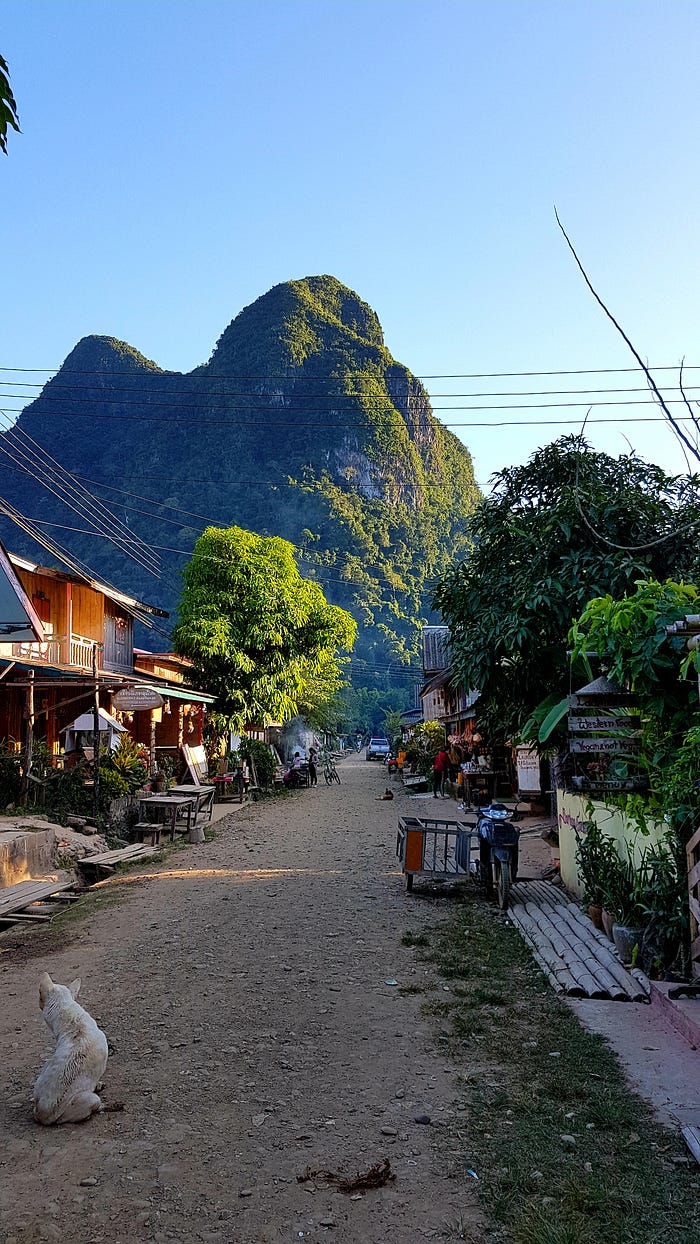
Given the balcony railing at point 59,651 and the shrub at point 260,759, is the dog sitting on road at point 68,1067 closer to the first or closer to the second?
the balcony railing at point 59,651

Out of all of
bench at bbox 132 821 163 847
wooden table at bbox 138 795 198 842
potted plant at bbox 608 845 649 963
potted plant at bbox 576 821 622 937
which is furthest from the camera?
wooden table at bbox 138 795 198 842

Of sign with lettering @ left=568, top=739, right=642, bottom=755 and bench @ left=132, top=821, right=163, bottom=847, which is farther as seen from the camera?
bench @ left=132, top=821, right=163, bottom=847

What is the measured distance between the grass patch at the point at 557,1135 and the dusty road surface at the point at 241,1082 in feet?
0.49

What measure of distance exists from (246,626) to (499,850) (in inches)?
731

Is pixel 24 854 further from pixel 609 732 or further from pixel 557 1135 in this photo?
pixel 557 1135

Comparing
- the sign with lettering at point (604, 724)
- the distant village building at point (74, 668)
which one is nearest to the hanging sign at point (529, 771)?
the distant village building at point (74, 668)

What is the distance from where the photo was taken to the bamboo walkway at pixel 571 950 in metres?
6.14

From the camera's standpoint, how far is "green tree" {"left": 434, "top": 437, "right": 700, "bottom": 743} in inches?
417

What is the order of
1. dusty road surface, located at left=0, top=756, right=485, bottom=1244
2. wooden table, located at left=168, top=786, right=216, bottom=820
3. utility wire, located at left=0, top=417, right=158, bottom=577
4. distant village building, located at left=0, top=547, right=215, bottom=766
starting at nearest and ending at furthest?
dusty road surface, located at left=0, top=756, right=485, bottom=1244 < distant village building, located at left=0, top=547, right=215, bottom=766 < wooden table, located at left=168, top=786, right=216, bottom=820 < utility wire, located at left=0, top=417, right=158, bottom=577

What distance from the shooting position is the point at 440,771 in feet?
89.5

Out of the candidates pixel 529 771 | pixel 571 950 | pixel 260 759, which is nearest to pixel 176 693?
pixel 529 771

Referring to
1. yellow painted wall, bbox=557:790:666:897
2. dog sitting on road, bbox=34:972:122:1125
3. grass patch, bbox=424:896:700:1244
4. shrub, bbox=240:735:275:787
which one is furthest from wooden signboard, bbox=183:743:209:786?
dog sitting on road, bbox=34:972:122:1125

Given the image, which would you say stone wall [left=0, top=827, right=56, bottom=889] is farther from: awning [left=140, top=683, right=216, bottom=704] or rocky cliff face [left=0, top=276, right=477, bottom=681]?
rocky cliff face [left=0, top=276, right=477, bottom=681]

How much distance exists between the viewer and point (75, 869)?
41.4 ft
